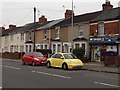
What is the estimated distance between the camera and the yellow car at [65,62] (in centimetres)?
2500

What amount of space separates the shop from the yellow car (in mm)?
8554

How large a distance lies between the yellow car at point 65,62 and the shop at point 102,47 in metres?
8.55

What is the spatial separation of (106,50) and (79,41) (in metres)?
5.79

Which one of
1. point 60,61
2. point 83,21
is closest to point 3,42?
point 83,21

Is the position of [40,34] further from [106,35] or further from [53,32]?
[106,35]

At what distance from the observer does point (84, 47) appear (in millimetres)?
39156

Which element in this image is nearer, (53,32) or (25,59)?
(25,59)

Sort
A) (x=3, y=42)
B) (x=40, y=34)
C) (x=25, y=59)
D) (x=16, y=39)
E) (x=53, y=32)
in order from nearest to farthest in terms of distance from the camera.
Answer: (x=25, y=59), (x=53, y=32), (x=40, y=34), (x=16, y=39), (x=3, y=42)

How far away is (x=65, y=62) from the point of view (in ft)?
82.9

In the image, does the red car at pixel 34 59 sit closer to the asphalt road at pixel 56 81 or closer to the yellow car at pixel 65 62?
the yellow car at pixel 65 62

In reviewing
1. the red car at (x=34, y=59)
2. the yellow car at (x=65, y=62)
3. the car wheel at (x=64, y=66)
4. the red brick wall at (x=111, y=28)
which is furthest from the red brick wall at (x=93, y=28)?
the car wheel at (x=64, y=66)

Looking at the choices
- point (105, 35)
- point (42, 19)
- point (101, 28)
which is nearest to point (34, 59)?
point (105, 35)

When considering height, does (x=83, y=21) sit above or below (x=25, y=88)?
above

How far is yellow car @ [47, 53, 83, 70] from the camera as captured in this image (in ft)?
82.0
